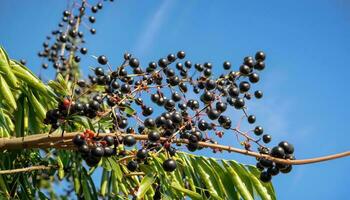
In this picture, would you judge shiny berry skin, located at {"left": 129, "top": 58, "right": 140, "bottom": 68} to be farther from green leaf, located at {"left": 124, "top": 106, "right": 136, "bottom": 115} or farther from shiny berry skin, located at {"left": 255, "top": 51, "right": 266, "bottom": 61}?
shiny berry skin, located at {"left": 255, "top": 51, "right": 266, "bottom": 61}

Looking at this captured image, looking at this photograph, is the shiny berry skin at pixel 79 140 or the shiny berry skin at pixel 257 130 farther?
the shiny berry skin at pixel 257 130

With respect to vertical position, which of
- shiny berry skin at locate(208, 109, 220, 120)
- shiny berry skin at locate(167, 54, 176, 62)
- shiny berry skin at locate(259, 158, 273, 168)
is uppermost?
shiny berry skin at locate(167, 54, 176, 62)

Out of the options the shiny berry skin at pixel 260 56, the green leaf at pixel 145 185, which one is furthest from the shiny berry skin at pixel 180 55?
the green leaf at pixel 145 185

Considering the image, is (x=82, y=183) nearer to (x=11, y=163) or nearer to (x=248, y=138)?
(x=11, y=163)

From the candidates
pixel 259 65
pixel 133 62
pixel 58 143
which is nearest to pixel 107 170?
pixel 58 143

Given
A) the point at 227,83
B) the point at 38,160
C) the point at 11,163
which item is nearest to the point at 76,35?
the point at 38,160

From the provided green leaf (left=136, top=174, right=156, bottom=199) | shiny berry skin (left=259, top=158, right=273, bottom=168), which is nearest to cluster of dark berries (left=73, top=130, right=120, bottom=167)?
green leaf (left=136, top=174, right=156, bottom=199)

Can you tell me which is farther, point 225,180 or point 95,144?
point 225,180

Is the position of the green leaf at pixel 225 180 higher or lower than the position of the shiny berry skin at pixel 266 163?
lower

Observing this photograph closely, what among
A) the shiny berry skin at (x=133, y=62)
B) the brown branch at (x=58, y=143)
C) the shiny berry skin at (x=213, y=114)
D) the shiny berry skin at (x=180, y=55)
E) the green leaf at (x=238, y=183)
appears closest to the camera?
the brown branch at (x=58, y=143)

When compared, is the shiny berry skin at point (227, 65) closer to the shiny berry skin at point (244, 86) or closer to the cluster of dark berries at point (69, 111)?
the shiny berry skin at point (244, 86)

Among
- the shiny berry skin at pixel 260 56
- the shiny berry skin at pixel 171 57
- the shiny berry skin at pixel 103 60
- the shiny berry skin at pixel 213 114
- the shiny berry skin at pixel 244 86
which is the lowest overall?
the shiny berry skin at pixel 213 114

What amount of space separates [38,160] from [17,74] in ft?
3.16

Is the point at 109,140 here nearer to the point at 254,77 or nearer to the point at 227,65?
the point at 254,77
